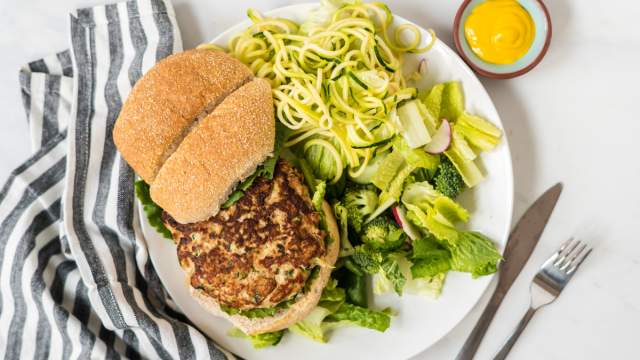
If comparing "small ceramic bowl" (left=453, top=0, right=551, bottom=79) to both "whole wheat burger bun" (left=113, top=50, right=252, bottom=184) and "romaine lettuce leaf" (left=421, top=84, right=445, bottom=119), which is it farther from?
"whole wheat burger bun" (left=113, top=50, right=252, bottom=184)

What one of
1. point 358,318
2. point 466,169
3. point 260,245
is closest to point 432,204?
point 466,169

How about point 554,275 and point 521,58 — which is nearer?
point 521,58

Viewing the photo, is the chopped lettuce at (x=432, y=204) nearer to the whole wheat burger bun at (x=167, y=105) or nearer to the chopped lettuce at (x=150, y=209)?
the whole wheat burger bun at (x=167, y=105)

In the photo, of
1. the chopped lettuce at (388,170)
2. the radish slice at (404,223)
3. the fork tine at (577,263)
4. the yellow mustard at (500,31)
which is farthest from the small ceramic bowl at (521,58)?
the fork tine at (577,263)

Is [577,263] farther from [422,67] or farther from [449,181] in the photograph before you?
[422,67]

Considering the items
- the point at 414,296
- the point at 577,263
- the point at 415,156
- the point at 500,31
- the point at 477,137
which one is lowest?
the point at 414,296

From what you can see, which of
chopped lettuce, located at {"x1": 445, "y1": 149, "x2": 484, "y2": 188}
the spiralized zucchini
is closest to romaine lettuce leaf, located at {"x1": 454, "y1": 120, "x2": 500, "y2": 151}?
chopped lettuce, located at {"x1": 445, "y1": 149, "x2": 484, "y2": 188}
